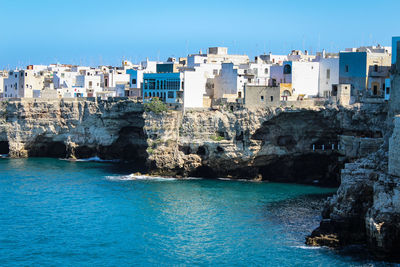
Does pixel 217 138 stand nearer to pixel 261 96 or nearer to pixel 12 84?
pixel 261 96

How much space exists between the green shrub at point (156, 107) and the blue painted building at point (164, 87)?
1091 mm

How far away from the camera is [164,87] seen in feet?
168

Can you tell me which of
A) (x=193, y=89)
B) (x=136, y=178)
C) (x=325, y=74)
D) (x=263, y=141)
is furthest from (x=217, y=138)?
(x=325, y=74)

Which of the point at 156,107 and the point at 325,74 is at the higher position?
the point at 325,74

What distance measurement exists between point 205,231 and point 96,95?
101 feet

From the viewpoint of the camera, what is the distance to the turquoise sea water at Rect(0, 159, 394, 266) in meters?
28.4

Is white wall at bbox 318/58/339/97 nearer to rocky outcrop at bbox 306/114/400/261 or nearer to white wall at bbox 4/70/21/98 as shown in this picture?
rocky outcrop at bbox 306/114/400/261

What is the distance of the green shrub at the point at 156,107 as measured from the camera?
1927 inches

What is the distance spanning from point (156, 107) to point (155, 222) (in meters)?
16.2

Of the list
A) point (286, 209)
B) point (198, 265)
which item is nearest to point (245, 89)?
point (286, 209)

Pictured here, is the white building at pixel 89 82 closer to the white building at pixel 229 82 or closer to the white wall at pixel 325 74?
the white building at pixel 229 82

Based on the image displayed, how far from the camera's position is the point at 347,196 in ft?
102

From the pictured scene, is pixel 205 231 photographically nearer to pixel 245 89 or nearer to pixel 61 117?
pixel 245 89

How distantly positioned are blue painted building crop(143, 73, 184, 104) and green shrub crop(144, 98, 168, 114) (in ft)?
3.58
